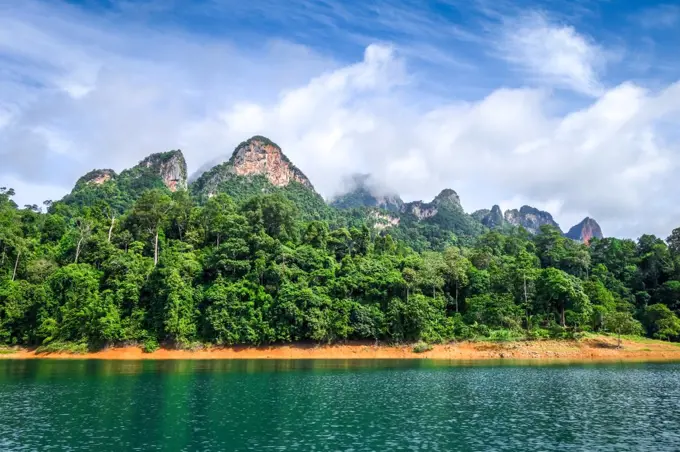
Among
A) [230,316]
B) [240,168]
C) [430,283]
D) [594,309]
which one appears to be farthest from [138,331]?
[240,168]

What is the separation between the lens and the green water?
21312 mm

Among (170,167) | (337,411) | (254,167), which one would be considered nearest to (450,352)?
(337,411)

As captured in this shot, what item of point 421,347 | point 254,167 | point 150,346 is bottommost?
point 421,347

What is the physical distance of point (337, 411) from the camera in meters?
28.0

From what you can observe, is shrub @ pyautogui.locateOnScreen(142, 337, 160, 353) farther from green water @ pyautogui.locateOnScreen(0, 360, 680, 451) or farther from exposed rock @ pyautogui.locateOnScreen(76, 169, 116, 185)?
exposed rock @ pyautogui.locateOnScreen(76, 169, 116, 185)

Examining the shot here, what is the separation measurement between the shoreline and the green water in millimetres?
18559

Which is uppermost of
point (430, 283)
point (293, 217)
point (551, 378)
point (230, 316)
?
point (293, 217)

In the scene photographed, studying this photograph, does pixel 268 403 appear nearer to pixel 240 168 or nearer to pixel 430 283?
pixel 430 283

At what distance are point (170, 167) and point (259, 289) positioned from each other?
101446mm

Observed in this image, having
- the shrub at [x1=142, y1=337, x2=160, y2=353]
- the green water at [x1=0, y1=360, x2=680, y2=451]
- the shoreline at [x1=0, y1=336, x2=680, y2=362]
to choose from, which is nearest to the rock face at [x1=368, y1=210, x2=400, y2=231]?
the shoreline at [x1=0, y1=336, x2=680, y2=362]

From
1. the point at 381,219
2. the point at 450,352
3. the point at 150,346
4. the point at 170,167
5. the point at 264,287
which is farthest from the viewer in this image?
the point at 381,219

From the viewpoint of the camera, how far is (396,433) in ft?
75.3

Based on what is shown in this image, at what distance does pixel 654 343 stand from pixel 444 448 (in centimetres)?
6454

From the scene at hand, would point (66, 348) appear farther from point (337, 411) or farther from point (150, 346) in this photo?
point (337, 411)
